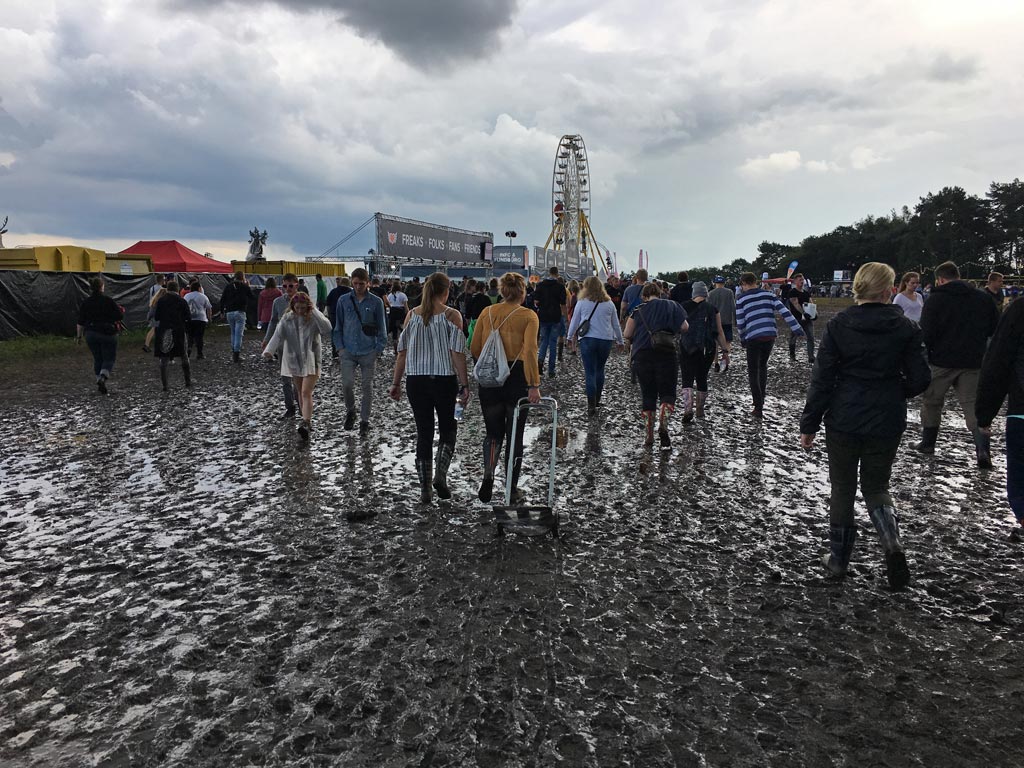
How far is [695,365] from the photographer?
28.9 feet

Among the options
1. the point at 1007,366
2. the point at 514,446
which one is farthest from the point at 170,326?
the point at 1007,366

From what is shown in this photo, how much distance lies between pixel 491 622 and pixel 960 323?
18.3 feet

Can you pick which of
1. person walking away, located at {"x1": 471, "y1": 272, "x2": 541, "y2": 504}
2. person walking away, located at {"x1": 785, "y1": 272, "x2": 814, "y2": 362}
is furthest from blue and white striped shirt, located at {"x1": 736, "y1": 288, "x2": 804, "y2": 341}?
person walking away, located at {"x1": 785, "y1": 272, "x2": 814, "y2": 362}

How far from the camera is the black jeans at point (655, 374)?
7.38 metres

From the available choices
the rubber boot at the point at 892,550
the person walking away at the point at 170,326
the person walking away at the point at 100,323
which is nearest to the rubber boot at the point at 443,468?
the rubber boot at the point at 892,550

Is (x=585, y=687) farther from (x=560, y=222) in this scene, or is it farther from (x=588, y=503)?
(x=560, y=222)

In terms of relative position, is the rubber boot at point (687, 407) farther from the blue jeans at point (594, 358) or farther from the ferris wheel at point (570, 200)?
the ferris wheel at point (570, 200)

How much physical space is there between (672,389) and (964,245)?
85826 millimetres

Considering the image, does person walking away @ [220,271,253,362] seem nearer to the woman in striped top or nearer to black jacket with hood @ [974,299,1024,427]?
the woman in striped top

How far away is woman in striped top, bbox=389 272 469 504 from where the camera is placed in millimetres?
5320

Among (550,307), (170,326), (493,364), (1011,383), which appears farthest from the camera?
(550,307)

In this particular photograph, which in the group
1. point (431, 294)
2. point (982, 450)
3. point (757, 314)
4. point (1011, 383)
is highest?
point (431, 294)

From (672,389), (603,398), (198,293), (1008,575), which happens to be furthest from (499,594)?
(198,293)

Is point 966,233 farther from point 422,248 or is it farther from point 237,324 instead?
point 237,324
